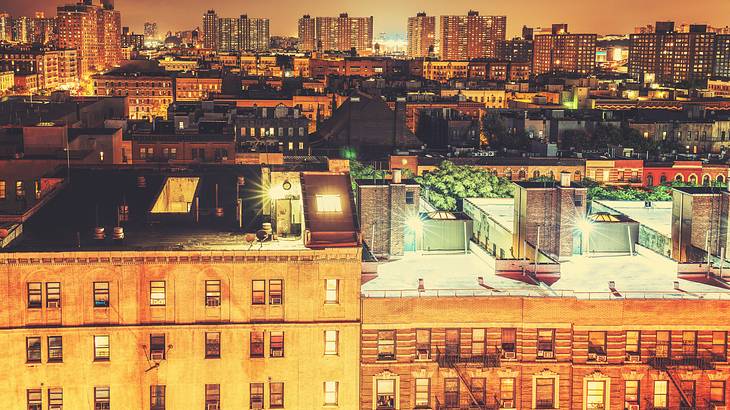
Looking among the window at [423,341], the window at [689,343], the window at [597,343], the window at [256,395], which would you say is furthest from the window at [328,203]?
the window at [689,343]

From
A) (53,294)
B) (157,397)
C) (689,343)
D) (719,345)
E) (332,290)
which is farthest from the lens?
(719,345)

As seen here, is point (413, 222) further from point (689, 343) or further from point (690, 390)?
point (690, 390)

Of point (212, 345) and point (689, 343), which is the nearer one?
point (212, 345)

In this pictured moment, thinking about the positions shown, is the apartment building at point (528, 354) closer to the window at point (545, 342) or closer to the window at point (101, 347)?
the window at point (545, 342)

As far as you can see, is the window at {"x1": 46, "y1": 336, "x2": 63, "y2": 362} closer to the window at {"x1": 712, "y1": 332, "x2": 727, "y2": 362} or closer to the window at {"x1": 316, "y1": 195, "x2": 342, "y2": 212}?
the window at {"x1": 316, "y1": 195, "x2": 342, "y2": 212}

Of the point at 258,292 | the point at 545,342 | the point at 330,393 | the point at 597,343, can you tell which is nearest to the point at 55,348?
the point at 258,292

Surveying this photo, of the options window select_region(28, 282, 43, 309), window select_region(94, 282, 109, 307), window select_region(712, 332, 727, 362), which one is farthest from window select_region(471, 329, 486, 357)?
window select_region(28, 282, 43, 309)

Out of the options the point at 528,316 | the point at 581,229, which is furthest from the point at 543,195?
the point at 528,316
